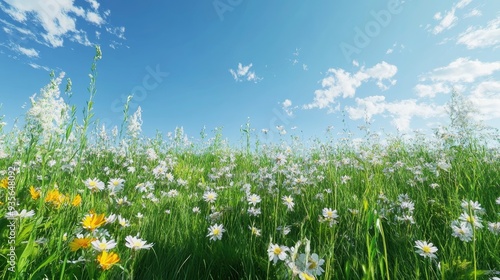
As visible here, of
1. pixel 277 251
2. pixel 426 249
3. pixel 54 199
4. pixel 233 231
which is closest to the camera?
pixel 277 251

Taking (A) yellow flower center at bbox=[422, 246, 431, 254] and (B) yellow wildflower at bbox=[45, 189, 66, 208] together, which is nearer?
(A) yellow flower center at bbox=[422, 246, 431, 254]

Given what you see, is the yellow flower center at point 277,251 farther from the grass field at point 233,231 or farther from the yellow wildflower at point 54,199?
the yellow wildflower at point 54,199

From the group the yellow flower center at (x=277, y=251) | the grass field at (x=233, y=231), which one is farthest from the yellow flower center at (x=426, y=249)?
the yellow flower center at (x=277, y=251)

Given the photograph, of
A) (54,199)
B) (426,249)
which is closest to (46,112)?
(54,199)

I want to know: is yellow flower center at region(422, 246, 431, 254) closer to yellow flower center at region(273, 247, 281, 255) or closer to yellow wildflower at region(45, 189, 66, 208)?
yellow flower center at region(273, 247, 281, 255)

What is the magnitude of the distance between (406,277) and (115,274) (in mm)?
1660

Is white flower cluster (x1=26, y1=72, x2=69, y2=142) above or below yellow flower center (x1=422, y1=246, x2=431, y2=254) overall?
above

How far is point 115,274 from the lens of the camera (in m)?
1.58

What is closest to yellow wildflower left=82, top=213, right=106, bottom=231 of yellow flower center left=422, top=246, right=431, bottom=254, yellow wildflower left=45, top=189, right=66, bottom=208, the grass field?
the grass field

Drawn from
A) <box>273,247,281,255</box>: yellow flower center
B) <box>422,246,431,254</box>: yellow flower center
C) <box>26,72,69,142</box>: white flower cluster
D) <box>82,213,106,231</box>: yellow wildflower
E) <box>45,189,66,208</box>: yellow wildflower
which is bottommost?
<box>422,246,431,254</box>: yellow flower center

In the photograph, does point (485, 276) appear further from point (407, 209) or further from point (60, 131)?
point (60, 131)

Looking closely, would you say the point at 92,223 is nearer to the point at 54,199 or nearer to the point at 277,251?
the point at 54,199

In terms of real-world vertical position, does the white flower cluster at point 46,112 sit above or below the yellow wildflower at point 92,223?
above

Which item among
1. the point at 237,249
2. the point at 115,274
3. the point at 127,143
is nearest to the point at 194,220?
the point at 237,249
